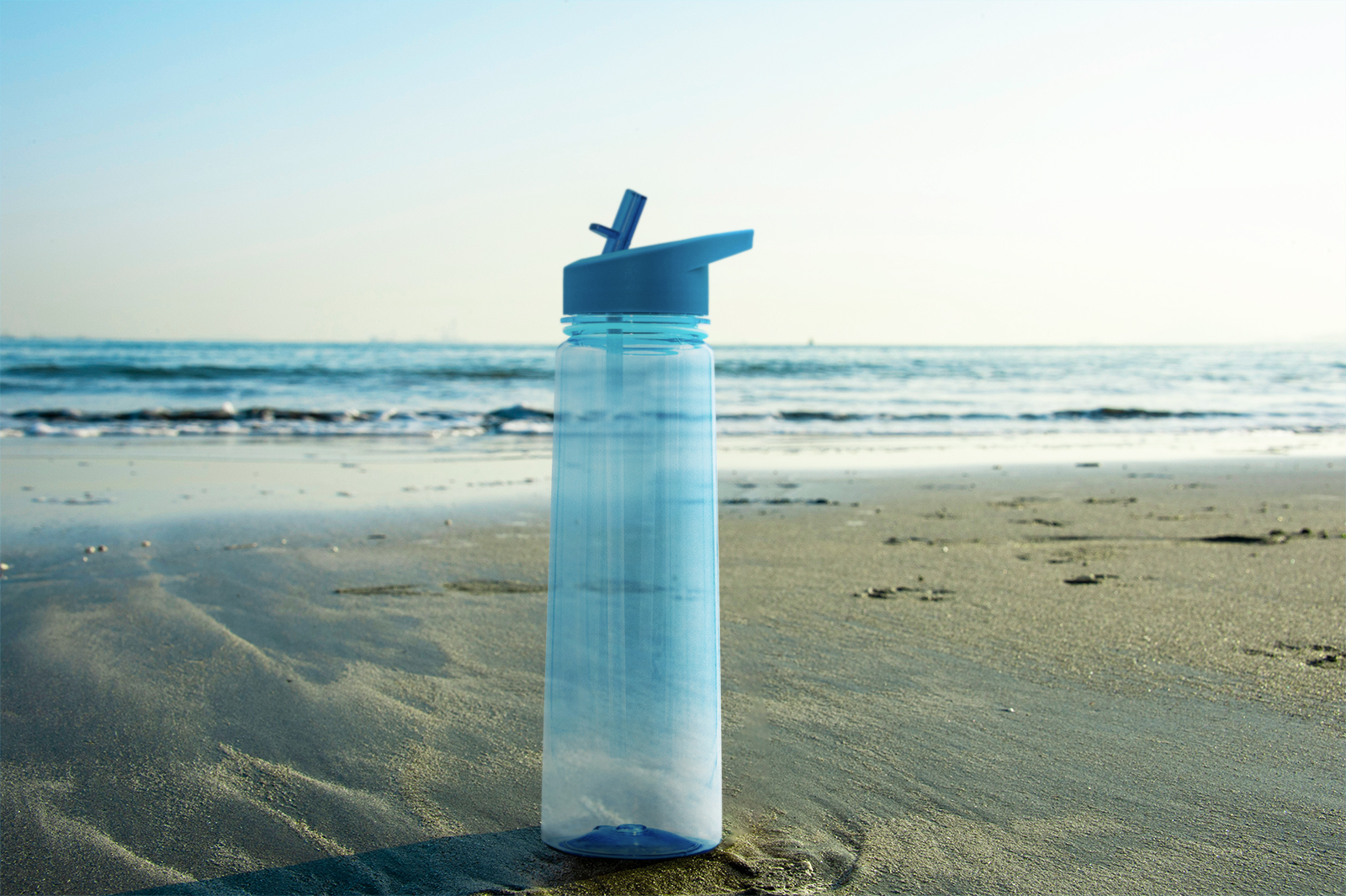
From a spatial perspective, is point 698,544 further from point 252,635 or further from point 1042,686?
point 252,635

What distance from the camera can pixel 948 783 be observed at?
1.73 metres

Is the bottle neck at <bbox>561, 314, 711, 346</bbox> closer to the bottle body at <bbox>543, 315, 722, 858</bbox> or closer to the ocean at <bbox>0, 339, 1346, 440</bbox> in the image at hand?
the bottle body at <bbox>543, 315, 722, 858</bbox>

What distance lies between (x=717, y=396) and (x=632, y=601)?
16.2 m

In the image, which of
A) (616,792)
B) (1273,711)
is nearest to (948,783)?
(616,792)

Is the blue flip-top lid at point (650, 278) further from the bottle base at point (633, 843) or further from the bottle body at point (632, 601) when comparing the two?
the bottle base at point (633, 843)

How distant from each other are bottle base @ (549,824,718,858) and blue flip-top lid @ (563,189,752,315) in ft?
2.55

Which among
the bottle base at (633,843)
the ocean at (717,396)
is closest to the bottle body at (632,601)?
the bottle base at (633,843)

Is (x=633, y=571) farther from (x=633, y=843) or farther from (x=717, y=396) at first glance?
(x=717, y=396)

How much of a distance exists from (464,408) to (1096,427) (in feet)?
30.1

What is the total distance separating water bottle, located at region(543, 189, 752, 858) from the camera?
1440 mm

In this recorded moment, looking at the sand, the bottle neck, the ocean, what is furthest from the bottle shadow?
the ocean

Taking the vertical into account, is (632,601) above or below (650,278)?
below

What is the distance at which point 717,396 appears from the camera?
17.6 m

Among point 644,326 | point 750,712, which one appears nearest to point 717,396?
point 750,712
